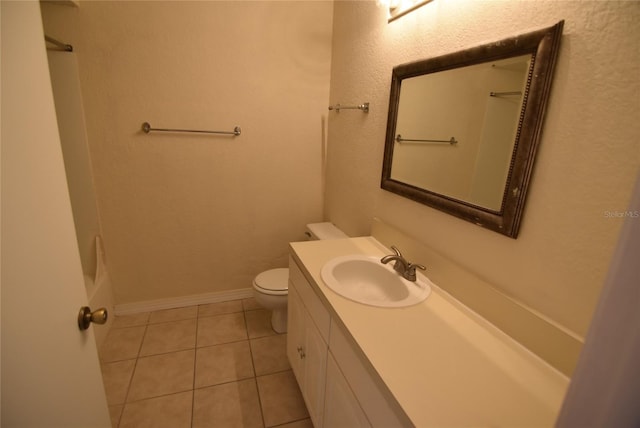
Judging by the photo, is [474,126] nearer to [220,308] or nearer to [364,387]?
[364,387]

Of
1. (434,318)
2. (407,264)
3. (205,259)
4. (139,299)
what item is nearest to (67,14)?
(205,259)

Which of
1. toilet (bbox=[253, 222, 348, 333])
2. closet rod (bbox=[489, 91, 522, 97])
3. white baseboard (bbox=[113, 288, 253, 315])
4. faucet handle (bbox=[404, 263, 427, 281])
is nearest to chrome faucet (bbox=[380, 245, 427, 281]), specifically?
faucet handle (bbox=[404, 263, 427, 281])

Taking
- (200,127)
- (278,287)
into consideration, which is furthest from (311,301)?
(200,127)

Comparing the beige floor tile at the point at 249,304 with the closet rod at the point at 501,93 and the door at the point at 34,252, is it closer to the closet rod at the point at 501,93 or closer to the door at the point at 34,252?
the door at the point at 34,252

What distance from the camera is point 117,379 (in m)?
1.68

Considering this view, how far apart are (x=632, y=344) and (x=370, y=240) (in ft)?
4.59

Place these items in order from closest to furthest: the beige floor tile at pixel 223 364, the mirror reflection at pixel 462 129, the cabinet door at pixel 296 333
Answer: the mirror reflection at pixel 462 129
the cabinet door at pixel 296 333
the beige floor tile at pixel 223 364

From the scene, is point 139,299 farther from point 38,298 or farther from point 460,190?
point 460,190

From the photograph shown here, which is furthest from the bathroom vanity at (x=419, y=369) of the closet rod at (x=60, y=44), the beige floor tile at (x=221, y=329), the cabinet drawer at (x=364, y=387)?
the closet rod at (x=60, y=44)

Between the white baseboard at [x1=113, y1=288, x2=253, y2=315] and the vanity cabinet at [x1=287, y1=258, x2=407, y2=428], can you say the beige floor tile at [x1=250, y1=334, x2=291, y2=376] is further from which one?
the white baseboard at [x1=113, y1=288, x2=253, y2=315]

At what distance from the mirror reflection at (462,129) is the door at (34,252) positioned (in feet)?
3.96

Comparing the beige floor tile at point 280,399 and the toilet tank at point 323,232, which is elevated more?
the toilet tank at point 323,232

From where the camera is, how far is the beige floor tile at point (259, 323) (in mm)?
2090

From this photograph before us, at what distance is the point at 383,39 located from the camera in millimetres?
1531
